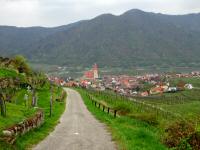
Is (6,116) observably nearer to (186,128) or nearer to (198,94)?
(186,128)

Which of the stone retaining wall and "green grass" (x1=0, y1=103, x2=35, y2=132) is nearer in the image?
the stone retaining wall

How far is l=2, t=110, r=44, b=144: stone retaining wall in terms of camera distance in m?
20.0

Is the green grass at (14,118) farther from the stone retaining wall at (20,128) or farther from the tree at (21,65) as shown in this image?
the tree at (21,65)

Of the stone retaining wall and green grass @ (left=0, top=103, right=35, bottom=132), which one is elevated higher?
green grass @ (left=0, top=103, right=35, bottom=132)

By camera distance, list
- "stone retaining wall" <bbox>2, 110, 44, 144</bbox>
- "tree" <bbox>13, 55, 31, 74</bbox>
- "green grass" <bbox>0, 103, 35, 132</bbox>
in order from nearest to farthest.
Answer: "stone retaining wall" <bbox>2, 110, 44, 144</bbox> < "green grass" <bbox>0, 103, 35, 132</bbox> < "tree" <bbox>13, 55, 31, 74</bbox>

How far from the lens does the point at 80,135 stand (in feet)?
89.3

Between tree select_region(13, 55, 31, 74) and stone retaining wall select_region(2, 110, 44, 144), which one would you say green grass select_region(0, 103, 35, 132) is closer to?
stone retaining wall select_region(2, 110, 44, 144)

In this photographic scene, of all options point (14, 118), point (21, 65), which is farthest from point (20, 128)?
point (21, 65)

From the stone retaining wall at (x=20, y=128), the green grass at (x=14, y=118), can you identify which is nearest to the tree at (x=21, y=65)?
the stone retaining wall at (x=20, y=128)

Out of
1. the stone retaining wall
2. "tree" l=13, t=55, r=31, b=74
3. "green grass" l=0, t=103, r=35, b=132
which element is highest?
"tree" l=13, t=55, r=31, b=74

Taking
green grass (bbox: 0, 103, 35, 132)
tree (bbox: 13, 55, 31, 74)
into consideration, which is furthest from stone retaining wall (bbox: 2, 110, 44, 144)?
tree (bbox: 13, 55, 31, 74)

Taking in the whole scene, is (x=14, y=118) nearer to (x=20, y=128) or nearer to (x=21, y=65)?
(x=20, y=128)

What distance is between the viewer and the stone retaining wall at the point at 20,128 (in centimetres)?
2000

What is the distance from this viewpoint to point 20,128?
23.3 meters
